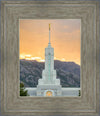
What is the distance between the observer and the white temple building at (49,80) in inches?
70.4

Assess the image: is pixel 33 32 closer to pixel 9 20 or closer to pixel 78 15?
pixel 9 20

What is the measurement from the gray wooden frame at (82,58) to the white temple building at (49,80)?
0.09 m

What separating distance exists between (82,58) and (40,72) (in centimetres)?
52

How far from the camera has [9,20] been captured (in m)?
1.72

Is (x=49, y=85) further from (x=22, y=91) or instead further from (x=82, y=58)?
(x=82, y=58)

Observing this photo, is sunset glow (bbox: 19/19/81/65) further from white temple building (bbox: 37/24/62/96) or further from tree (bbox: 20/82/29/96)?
tree (bbox: 20/82/29/96)

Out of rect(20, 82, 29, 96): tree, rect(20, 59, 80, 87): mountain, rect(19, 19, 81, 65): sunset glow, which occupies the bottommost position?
rect(20, 82, 29, 96): tree

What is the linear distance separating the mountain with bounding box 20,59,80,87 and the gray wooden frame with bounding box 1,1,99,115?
4.4 inches

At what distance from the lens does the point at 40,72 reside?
1.84 m

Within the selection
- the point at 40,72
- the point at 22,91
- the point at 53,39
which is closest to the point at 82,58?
the point at 53,39

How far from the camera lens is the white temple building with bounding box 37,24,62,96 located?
1.79 m

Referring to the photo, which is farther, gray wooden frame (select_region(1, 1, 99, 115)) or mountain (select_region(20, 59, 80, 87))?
mountain (select_region(20, 59, 80, 87))

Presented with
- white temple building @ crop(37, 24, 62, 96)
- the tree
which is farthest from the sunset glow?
the tree

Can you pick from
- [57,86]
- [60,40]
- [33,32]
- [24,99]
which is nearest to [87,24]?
[60,40]
